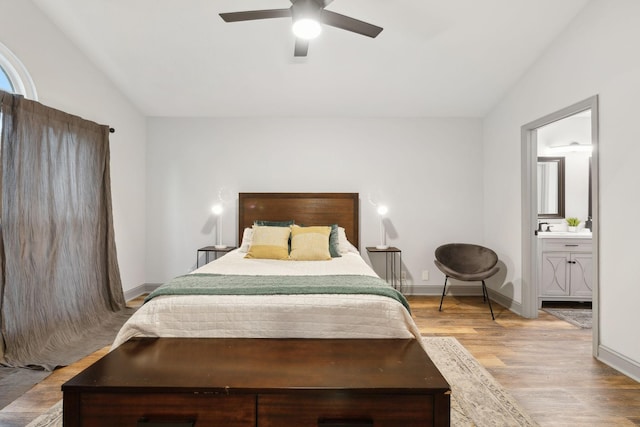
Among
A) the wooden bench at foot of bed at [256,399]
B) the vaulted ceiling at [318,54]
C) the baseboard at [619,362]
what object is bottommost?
the baseboard at [619,362]

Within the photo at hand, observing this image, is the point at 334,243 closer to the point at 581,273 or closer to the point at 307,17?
the point at 307,17

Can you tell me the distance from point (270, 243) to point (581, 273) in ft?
11.4

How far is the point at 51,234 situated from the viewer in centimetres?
295

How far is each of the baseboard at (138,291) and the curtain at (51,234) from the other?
1.48 feet

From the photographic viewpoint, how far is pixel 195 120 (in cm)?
455

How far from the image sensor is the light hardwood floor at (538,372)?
191cm

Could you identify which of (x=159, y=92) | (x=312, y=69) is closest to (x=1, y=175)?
(x=159, y=92)

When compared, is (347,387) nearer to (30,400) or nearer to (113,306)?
(30,400)

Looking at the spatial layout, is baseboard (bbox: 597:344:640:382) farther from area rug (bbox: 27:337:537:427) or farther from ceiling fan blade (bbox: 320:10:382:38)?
ceiling fan blade (bbox: 320:10:382:38)

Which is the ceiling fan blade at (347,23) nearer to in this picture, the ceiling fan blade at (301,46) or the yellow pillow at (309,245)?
the ceiling fan blade at (301,46)

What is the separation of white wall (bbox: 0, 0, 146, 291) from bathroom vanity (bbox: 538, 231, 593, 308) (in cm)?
475

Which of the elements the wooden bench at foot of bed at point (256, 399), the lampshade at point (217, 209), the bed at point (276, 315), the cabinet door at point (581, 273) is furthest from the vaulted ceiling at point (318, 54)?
the wooden bench at foot of bed at point (256, 399)

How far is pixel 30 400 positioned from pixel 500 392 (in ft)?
9.12

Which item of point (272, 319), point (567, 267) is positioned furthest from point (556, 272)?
point (272, 319)
